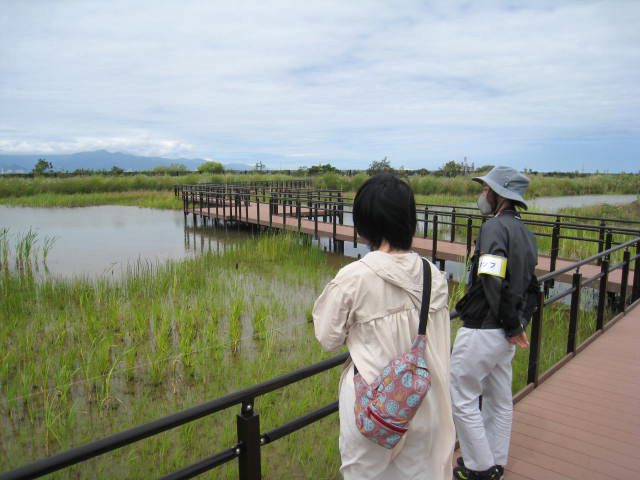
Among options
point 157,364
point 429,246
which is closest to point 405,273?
point 157,364

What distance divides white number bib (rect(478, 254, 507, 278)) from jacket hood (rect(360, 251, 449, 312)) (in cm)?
71

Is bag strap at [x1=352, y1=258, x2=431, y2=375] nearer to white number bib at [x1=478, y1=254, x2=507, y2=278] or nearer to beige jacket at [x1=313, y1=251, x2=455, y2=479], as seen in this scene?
beige jacket at [x1=313, y1=251, x2=455, y2=479]

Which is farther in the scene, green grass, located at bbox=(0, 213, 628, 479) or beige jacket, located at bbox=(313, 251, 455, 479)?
green grass, located at bbox=(0, 213, 628, 479)

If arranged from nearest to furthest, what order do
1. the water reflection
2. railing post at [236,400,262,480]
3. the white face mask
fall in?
railing post at [236,400,262,480] → the white face mask → the water reflection

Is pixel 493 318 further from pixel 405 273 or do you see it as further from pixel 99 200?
pixel 99 200

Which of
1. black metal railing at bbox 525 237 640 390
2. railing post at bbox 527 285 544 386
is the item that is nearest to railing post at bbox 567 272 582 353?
A: black metal railing at bbox 525 237 640 390

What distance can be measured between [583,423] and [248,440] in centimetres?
231

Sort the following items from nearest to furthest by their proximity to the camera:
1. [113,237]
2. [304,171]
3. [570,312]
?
[570,312], [113,237], [304,171]

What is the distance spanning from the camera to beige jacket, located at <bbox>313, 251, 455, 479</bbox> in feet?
4.31

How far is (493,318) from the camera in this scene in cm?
208

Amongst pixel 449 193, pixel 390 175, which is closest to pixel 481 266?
pixel 390 175

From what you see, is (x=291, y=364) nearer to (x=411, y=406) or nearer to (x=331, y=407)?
(x=331, y=407)

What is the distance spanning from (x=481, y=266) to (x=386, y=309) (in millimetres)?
885

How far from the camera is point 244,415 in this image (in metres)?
1.70
